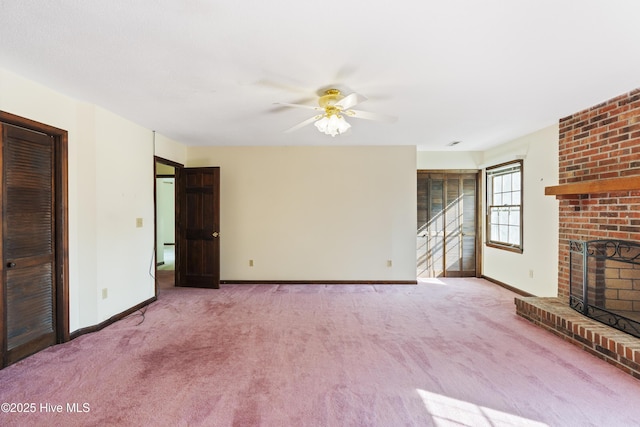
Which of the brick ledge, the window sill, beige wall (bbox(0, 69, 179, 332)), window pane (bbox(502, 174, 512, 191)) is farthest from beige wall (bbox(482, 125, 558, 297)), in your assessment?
→ beige wall (bbox(0, 69, 179, 332))

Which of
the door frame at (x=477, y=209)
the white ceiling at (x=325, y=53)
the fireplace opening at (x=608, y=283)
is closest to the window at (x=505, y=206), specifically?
the door frame at (x=477, y=209)

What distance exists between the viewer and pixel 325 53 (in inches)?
80.3

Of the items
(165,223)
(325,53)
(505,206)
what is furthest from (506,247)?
(165,223)

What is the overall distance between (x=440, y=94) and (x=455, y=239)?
340cm

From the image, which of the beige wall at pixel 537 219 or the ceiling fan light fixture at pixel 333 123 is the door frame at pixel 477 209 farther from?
the ceiling fan light fixture at pixel 333 123

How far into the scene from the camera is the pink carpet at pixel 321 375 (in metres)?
1.82

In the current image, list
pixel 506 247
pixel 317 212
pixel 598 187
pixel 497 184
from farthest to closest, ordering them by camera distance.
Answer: pixel 497 184
pixel 317 212
pixel 506 247
pixel 598 187

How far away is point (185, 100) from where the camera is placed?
294 cm

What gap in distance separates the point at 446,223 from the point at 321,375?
4094 mm

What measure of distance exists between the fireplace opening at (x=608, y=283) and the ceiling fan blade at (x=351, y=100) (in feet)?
8.75

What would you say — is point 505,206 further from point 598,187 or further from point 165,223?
point 165,223

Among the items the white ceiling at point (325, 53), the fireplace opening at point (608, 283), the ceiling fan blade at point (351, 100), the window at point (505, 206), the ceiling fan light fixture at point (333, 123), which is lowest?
the fireplace opening at point (608, 283)

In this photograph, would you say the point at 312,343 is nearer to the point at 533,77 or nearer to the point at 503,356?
the point at 503,356

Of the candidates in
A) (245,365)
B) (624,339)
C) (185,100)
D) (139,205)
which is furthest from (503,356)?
(139,205)
